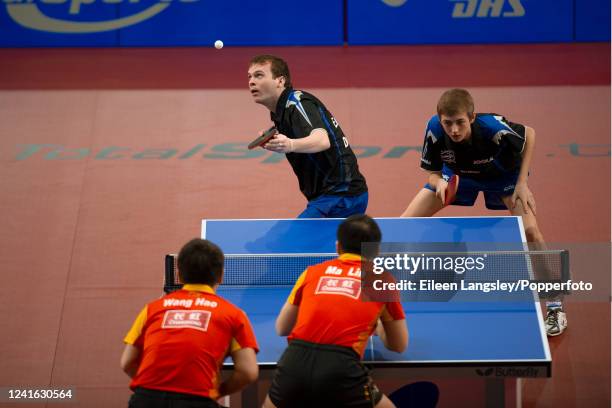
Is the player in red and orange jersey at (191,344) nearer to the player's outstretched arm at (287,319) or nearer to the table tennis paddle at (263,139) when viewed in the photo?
the player's outstretched arm at (287,319)

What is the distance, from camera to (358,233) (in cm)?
456

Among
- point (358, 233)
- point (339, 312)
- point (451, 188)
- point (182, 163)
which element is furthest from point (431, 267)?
point (182, 163)

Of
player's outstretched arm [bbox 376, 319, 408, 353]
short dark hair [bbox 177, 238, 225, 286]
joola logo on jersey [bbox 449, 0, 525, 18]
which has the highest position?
joola logo on jersey [bbox 449, 0, 525, 18]

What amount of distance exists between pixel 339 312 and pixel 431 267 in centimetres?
95

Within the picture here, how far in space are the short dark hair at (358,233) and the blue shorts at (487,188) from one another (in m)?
2.06

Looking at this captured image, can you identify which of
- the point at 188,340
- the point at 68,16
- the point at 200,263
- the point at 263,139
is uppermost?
the point at 68,16

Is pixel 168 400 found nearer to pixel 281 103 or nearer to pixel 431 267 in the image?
pixel 431 267

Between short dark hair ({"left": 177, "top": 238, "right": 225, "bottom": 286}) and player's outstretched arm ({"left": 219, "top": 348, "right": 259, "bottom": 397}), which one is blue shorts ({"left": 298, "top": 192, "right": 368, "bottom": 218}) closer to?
short dark hair ({"left": 177, "top": 238, "right": 225, "bottom": 286})

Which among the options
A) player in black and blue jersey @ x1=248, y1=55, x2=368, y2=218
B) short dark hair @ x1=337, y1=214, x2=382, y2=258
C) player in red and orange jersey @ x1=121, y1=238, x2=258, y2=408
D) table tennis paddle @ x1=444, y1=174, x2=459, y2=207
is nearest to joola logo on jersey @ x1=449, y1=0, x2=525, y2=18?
player in black and blue jersey @ x1=248, y1=55, x2=368, y2=218

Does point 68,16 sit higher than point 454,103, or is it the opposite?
point 68,16

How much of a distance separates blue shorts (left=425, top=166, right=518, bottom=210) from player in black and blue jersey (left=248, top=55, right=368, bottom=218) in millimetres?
601

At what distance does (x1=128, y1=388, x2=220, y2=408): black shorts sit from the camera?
4055 millimetres

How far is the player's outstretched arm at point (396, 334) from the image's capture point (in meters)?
4.42

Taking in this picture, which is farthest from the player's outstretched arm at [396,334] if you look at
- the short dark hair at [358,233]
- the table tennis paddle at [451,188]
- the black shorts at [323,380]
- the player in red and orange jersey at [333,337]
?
the table tennis paddle at [451,188]
